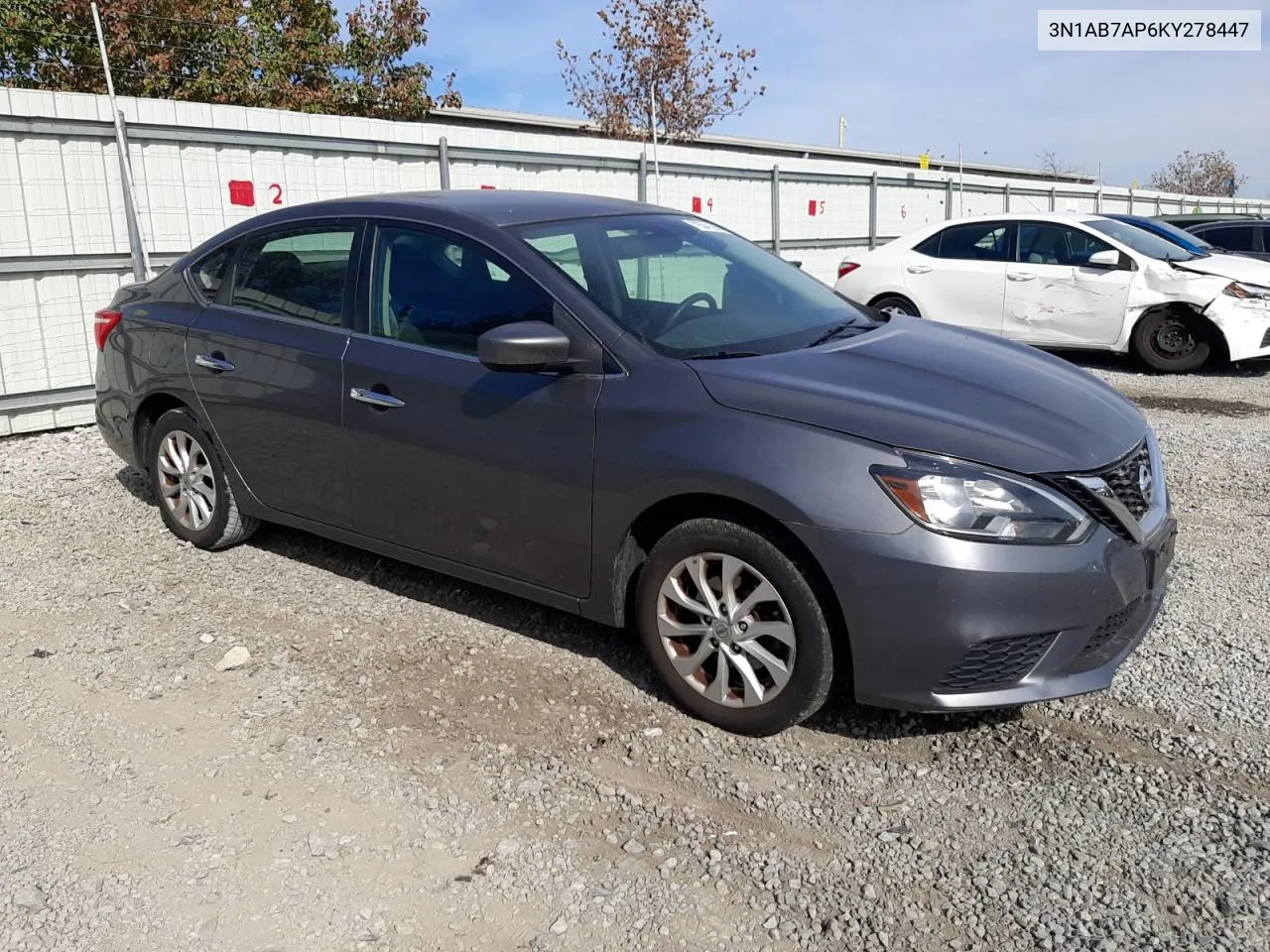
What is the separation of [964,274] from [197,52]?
12.1m

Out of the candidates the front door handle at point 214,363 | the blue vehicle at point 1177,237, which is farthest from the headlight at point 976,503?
the blue vehicle at point 1177,237

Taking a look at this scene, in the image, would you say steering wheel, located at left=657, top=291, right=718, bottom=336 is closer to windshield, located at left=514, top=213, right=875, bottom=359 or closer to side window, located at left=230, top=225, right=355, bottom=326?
windshield, located at left=514, top=213, right=875, bottom=359

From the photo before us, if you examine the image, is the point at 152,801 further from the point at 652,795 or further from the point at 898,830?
the point at 898,830

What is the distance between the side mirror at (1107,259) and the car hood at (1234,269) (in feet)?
1.80

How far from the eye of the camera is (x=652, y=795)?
318cm

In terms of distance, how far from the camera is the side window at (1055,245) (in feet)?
33.8

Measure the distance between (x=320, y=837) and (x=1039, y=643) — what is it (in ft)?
6.94

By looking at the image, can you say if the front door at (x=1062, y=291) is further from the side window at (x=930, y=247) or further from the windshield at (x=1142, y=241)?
the side window at (x=930, y=247)

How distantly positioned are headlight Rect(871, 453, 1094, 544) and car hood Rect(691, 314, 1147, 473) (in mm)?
53

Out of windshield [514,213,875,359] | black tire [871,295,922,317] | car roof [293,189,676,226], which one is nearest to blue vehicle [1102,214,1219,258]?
black tire [871,295,922,317]

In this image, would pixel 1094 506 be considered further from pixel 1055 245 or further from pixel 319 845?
pixel 1055 245

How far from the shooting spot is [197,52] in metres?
16.2

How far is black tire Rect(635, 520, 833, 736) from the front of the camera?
3234 millimetres

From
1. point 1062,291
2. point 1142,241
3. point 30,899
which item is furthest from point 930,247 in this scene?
point 30,899
